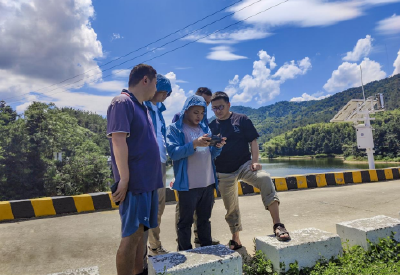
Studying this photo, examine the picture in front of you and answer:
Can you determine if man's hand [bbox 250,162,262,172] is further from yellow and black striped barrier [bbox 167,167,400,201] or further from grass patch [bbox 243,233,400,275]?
yellow and black striped barrier [bbox 167,167,400,201]

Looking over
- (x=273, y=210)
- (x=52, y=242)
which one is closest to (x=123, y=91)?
(x=273, y=210)

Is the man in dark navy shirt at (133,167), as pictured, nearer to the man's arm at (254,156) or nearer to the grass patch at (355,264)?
the grass patch at (355,264)

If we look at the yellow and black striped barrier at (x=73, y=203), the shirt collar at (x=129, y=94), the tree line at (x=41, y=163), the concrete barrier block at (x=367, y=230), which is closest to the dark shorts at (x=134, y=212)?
the shirt collar at (x=129, y=94)

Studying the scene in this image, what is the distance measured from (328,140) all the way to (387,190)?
6647cm

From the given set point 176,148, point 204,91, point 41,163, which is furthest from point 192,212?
point 41,163

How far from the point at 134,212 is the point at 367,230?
84.8 inches

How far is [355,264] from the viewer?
7.60 ft

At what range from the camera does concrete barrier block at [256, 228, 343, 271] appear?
2.24 meters

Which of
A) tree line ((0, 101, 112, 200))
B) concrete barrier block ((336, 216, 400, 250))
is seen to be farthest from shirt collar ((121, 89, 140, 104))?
tree line ((0, 101, 112, 200))

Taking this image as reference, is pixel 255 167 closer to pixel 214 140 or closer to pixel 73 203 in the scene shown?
pixel 214 140

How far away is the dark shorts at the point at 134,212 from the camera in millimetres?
1831

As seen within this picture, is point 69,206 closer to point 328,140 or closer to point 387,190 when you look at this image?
point 387,190

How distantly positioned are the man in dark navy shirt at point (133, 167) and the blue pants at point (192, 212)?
0.40 m

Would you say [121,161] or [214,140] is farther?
[214,140]
